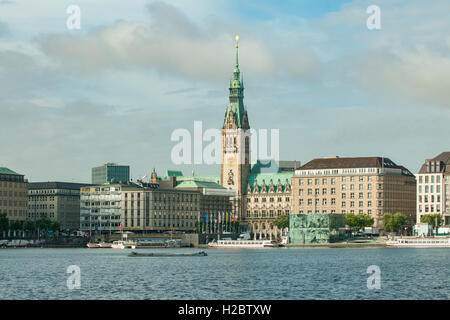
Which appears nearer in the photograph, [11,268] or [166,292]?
[166,292]

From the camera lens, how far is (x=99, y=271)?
11000 cm
